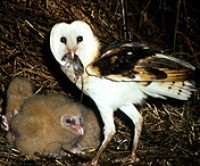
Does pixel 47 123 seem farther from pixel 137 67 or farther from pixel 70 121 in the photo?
pixel 137 67

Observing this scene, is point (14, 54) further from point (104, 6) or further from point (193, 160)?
point (193, 160)

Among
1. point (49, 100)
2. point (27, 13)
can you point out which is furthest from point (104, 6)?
point (49, 100)

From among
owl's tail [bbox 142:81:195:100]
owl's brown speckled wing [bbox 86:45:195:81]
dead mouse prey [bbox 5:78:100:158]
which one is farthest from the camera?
dead mouse prey [bbox 5:78:100:158]

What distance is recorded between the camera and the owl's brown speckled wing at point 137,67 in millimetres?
2172

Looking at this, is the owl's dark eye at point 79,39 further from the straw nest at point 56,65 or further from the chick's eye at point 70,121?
the chick's eye at point 70,121

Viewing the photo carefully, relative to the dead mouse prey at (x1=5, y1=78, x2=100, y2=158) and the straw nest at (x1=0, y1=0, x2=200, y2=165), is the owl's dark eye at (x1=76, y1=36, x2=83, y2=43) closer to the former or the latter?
→ the straw nest at (x1=0, y1=0, x2=200, y2=165)

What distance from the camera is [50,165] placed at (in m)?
2.22

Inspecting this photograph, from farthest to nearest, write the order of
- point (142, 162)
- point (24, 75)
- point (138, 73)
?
point (24, 75), point (142, 162), point (138, 73)

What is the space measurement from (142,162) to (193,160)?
21cm

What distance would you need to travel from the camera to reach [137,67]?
219 cm

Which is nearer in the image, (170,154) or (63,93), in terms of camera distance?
(170,154)

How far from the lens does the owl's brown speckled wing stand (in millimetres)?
2172

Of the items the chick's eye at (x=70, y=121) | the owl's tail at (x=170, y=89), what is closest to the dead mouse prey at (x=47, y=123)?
the chick's eye at (x=70, y=121)

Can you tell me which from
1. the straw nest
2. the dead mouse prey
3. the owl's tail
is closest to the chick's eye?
the dead mouse prey
